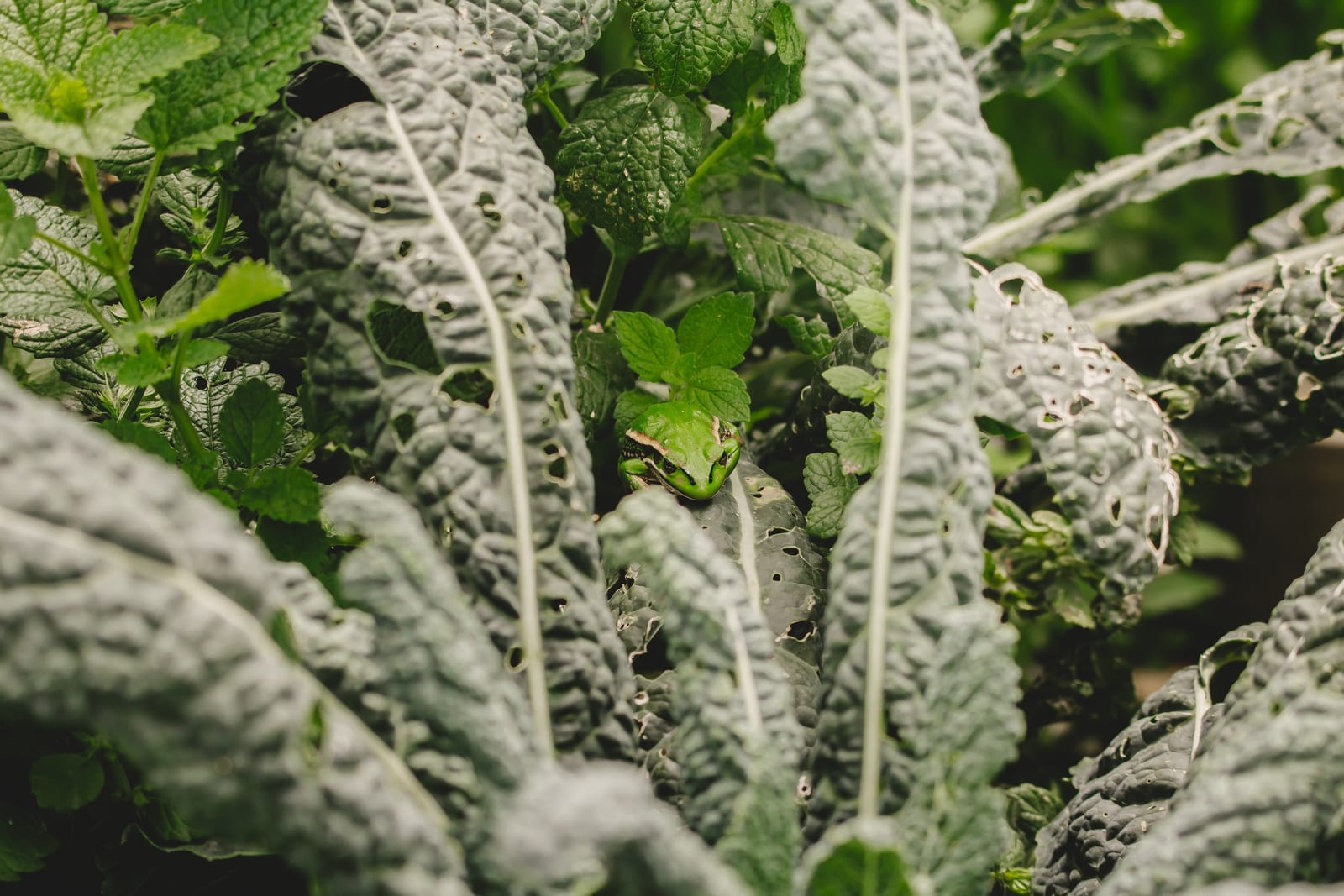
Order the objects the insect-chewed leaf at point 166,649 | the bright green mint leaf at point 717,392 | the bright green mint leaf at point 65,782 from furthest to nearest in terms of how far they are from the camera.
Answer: the bright green mint leaf at point 717,392
the bright green mint leaf at point 65,782
the insect-chewed leaf at point 166,649

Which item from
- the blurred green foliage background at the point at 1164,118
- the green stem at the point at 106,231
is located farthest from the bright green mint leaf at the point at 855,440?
the blurred green foliage background at the point at 1164,118

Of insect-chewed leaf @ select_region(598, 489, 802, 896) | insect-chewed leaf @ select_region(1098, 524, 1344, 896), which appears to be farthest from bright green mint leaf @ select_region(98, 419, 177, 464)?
insect-chewed leaf @ select_region(1098, 524, 1344, 896)

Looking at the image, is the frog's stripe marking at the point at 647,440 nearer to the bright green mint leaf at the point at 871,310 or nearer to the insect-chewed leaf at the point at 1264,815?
the bright green mint leaf at the point at 871,310

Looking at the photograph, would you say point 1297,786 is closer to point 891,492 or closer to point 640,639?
point 891,492

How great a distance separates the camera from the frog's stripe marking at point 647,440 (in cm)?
96

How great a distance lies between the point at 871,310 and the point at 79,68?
0.65m

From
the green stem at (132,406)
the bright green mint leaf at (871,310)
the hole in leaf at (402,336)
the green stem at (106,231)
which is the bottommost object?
the green stem at (132,406)

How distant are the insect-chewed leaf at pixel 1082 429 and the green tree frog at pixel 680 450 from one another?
0.27 m

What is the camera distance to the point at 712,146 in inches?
45.1

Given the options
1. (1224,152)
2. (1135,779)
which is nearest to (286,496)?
(1135,779)

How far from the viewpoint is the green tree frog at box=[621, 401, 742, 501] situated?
954mm

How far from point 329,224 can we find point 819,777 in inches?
21.2

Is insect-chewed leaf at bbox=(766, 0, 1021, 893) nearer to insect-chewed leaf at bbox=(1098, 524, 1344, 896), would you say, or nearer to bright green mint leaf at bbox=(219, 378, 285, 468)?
insect-chewed leaf at bbox=(1098, 524, 1344, 896)

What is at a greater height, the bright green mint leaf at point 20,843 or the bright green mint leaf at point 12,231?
the bright green mint leaf at point 12,231
